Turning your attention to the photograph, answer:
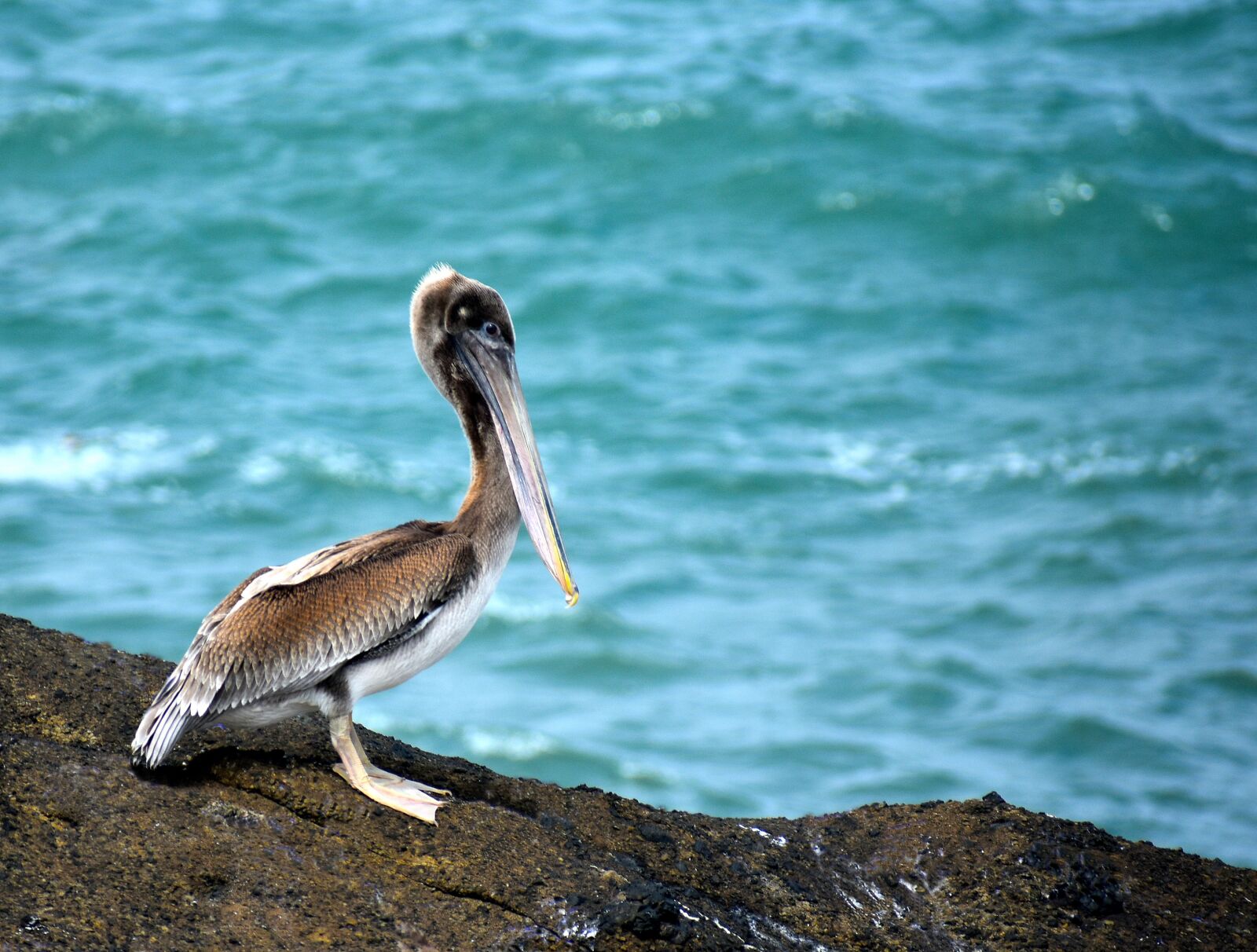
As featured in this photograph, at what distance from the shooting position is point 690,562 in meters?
12.6

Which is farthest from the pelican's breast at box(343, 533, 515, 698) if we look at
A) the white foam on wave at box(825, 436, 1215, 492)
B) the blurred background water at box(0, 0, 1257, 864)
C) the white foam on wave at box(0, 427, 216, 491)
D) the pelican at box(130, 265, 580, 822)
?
the white foam on wave at box(825, 436, 1215, 492)

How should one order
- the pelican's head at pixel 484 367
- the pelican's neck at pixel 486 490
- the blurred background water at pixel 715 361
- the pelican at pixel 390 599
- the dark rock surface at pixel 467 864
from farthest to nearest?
the blurred background water at pixel 715 361
the pelican's head at pixel 484 367
the pelican's neck at pixel 486 490
the pelican at pixel 390 599
the dark rock surface at pixel 467 864

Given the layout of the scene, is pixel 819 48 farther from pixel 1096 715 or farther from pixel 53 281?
pixel 1096 715

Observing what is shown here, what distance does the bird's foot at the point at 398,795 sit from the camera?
416 centimetres

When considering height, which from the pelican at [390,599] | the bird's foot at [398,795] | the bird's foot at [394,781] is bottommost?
the bird's foot at [398,795]

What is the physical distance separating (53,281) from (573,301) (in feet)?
19.0

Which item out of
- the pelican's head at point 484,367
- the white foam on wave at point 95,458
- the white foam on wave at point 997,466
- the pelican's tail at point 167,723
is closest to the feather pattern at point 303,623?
the pelican's tail at point 167,723

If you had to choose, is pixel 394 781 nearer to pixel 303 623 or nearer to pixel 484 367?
pixel 303 623

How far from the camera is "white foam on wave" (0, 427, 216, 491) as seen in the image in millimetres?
12789

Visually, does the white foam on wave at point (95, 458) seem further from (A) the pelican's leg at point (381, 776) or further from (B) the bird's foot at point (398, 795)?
(B) the bird's foot at point (398, 795)

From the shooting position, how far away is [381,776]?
4.34 metres

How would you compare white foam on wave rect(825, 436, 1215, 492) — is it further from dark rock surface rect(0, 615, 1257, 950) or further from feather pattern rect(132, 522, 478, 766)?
feather pattern rect(132, 522, 478, 766)

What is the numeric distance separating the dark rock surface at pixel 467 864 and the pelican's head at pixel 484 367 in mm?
931

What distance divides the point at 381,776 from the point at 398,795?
0.16 m
